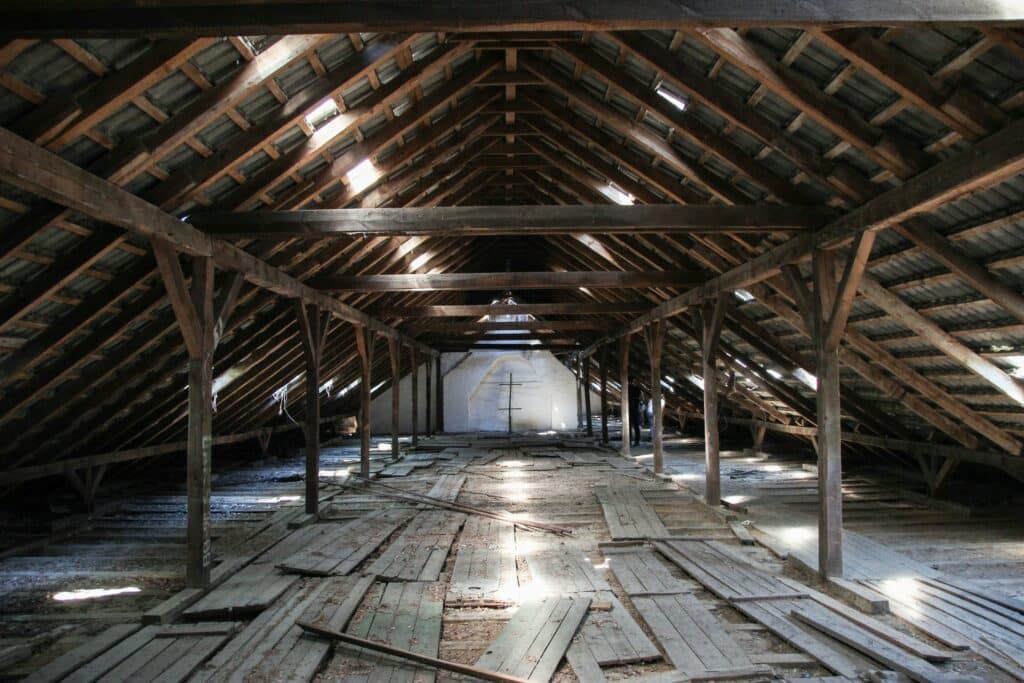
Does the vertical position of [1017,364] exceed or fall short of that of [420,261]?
it falls short

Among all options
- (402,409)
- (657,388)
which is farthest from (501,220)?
(402,409)

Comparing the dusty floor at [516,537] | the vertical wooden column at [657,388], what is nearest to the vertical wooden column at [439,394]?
the dusty floor at [516,537]

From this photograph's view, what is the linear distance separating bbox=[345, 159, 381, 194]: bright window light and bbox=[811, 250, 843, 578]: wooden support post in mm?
4743

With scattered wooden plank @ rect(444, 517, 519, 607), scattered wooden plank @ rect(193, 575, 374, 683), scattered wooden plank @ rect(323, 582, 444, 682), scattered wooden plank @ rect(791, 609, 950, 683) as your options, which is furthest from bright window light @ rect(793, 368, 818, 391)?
scattered wooden plank @ rect(193, 575, 374, 683)

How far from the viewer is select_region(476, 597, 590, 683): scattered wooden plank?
427 centimetres

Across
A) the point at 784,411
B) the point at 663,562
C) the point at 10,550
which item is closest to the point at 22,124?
the point at 10,550

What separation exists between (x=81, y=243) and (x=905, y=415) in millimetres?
10218

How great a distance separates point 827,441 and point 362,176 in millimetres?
5586

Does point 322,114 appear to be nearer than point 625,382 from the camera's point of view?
Yes

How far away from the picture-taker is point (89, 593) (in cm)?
624

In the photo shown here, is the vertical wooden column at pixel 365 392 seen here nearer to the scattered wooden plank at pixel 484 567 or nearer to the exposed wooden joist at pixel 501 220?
the scattered wooden plank at pixel 484 567

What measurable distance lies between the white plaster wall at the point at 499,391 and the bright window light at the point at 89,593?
65.8ft

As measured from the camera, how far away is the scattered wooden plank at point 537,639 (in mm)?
4270

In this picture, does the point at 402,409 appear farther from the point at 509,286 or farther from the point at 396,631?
the point at 396,631
